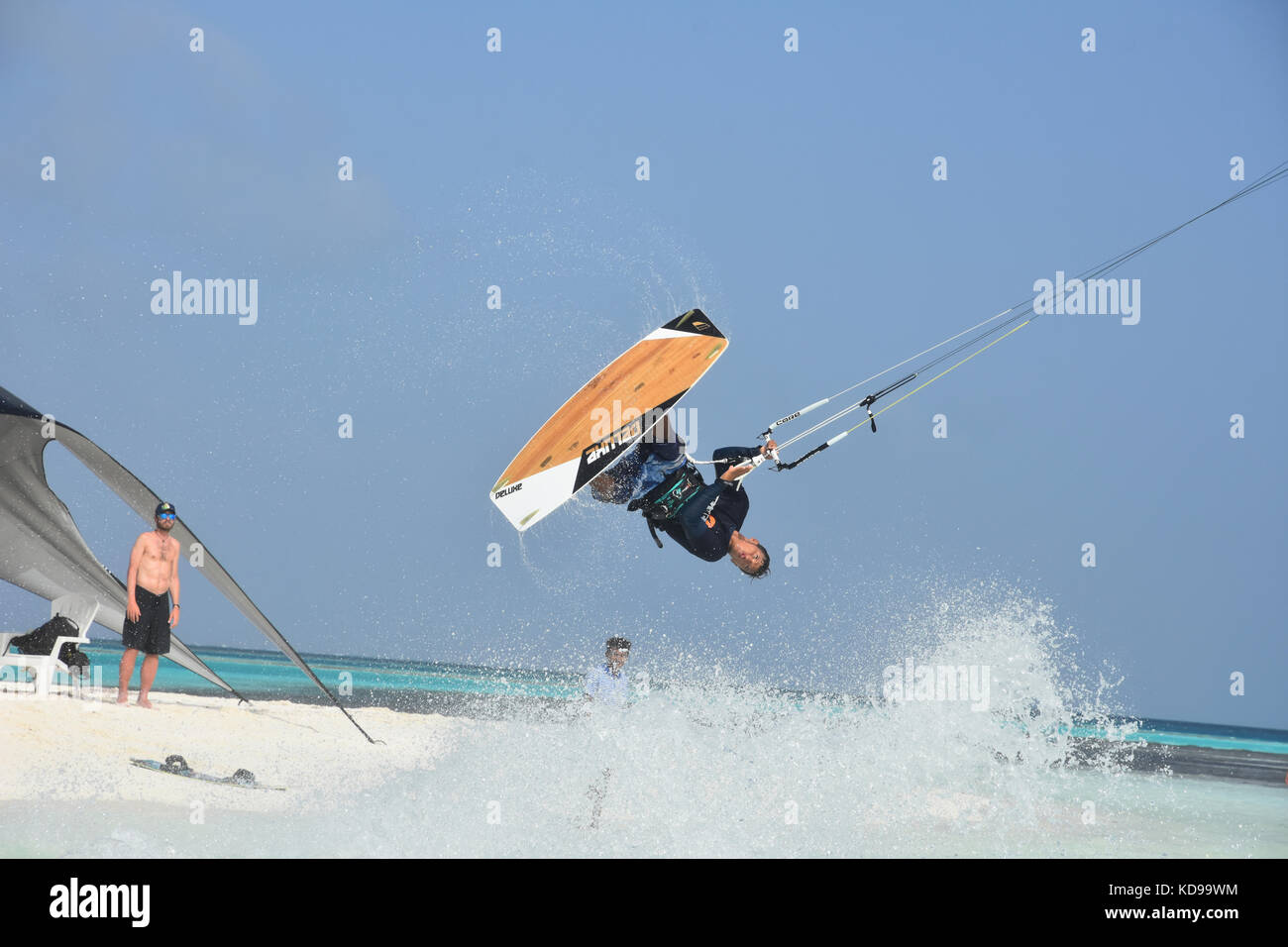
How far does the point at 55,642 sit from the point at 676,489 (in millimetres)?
6453

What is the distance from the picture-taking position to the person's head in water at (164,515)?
344 inches

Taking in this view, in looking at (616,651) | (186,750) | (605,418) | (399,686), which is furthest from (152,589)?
(399,686)

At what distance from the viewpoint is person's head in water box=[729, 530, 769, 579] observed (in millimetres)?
7648

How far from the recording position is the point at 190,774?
762 cm

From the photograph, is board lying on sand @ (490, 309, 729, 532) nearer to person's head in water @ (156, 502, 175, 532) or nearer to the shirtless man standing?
person's head in water @ (156, 502, 175, 532)

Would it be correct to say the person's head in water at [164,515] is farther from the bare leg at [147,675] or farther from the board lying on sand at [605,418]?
the board lying on sand at [605,418]

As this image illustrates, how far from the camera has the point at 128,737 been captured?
26.9ft

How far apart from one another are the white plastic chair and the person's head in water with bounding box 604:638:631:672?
545 cm
